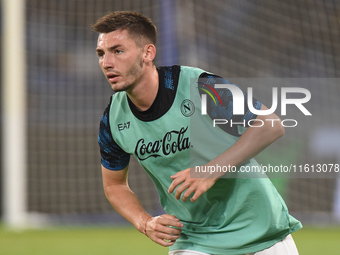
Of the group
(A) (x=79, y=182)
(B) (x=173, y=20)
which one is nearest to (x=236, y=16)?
(B) (x=173, y=20)

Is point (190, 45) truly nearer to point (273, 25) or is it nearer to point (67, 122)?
point (273, 25)

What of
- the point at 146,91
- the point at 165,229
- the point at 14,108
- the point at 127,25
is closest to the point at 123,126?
the point at 146,91

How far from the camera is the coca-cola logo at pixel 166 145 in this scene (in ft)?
9.77

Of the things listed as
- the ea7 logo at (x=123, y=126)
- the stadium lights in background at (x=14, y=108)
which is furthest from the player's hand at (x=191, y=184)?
the stadium lights in background at (x=14, y=108)

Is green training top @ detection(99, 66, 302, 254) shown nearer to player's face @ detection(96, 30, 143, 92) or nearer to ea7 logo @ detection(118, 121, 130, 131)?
ea7 logo @ detection(118, 121, 130, 131)

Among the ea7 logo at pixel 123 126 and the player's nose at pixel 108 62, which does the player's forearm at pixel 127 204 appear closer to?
the ea7 logo at pixel 123 126

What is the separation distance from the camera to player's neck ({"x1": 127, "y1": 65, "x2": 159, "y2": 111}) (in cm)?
305

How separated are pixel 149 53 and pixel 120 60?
7.5 inches

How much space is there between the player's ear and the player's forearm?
719 mm

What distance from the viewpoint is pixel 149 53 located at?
10.2ft

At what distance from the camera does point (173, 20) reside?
28.6 feet

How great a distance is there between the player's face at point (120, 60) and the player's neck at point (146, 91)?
32 millimetres

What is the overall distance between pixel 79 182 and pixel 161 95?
701cm

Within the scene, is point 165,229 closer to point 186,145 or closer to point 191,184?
point 191,184
